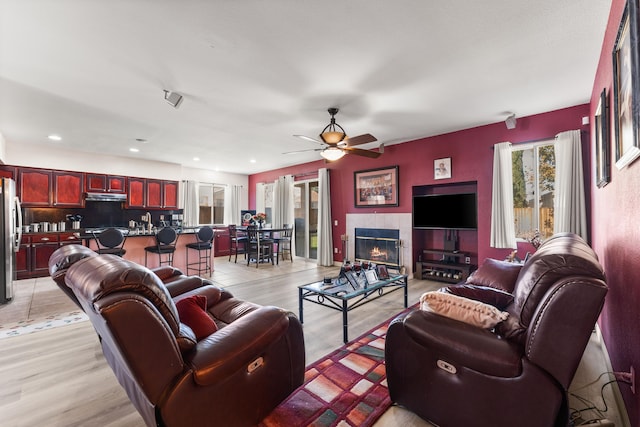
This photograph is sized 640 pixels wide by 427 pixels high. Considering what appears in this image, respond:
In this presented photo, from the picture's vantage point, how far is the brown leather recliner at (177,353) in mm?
1049

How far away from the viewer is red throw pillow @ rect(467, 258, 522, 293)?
2570mm

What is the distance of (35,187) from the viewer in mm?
5492

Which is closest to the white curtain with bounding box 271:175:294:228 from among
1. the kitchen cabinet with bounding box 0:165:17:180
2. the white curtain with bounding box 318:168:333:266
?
the white curtain with bounding box 318:168:333:266

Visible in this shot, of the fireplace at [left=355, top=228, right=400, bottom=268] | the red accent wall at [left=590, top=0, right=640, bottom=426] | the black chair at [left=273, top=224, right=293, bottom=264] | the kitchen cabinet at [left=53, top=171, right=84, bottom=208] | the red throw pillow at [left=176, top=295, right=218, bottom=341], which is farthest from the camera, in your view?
the black chair at [left=273, top=224, right=293, bottom=264]

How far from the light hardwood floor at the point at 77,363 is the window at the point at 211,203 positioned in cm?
432

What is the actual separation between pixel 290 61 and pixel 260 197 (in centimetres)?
661

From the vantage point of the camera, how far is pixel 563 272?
118cm

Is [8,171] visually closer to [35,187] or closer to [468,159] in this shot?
[35,187]

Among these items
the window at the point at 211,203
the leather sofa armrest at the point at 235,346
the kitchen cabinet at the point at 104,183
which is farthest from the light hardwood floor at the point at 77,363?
the window at the point at 211,203

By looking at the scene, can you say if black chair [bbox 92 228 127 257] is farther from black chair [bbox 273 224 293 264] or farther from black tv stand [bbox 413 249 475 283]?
black tv stand [bbox 413 249 475 283]

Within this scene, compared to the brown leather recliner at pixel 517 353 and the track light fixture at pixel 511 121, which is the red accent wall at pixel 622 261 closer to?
the brown leather recliner at pixel 517 353

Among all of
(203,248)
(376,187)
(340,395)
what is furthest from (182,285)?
(376,187)

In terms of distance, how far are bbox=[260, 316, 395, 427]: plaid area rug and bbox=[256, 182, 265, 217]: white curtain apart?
6911mm

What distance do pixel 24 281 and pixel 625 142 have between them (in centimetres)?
816
